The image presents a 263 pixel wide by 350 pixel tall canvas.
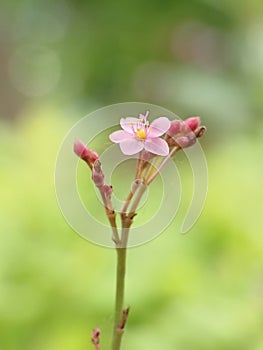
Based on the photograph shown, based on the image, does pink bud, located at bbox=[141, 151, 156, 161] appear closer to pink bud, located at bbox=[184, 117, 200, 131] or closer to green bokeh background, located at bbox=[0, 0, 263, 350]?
pink bud, located at bbox=[184, 117, 200, 131]

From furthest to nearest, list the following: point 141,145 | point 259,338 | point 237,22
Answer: point 237,22 < point 259,338 < point 141,145

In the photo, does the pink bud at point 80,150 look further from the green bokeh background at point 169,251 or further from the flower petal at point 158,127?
the green bokeh background at point 169,251

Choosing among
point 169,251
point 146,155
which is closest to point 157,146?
point 146,155

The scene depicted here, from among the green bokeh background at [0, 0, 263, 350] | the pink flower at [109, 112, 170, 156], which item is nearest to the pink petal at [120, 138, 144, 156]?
the pink flower at [109, 112, 170, 156]

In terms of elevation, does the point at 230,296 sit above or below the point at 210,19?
below

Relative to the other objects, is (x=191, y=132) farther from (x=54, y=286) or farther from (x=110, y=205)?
(x=54, y=286)

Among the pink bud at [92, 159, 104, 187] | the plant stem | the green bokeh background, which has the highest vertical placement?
the green bokeh background

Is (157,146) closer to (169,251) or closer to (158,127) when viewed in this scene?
(158,127)

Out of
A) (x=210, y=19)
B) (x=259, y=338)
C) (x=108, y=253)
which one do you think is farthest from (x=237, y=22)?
(x=259, y=338)
